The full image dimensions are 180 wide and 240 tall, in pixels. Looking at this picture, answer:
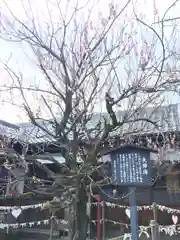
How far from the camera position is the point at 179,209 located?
10.4 meters

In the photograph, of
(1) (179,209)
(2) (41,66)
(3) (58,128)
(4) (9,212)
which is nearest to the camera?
(3) (58,128)

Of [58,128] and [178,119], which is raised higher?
[178,119]

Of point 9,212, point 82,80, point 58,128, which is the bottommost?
point 9,212

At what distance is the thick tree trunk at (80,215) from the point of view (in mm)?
5664

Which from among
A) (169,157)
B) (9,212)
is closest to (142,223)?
(169,157)

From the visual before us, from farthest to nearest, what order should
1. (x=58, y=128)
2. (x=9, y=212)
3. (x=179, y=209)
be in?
(x=9, y=212) < (x=179, y=209) < (x=58, y=128)

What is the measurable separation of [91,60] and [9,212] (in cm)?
754

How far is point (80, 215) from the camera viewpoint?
5.78 meters

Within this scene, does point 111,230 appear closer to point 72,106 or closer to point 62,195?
point 62,195

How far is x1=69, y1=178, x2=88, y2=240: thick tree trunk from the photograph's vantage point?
5.66m

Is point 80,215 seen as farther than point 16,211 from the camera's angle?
No

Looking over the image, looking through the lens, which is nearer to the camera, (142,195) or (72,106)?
(72,106)

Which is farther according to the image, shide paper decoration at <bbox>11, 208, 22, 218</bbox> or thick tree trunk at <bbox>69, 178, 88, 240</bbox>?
shide paper decoration at <bbox>11, 208, 22, 218</bbox>

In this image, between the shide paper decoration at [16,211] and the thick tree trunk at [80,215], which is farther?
the shide paper decoration at [16,211]
